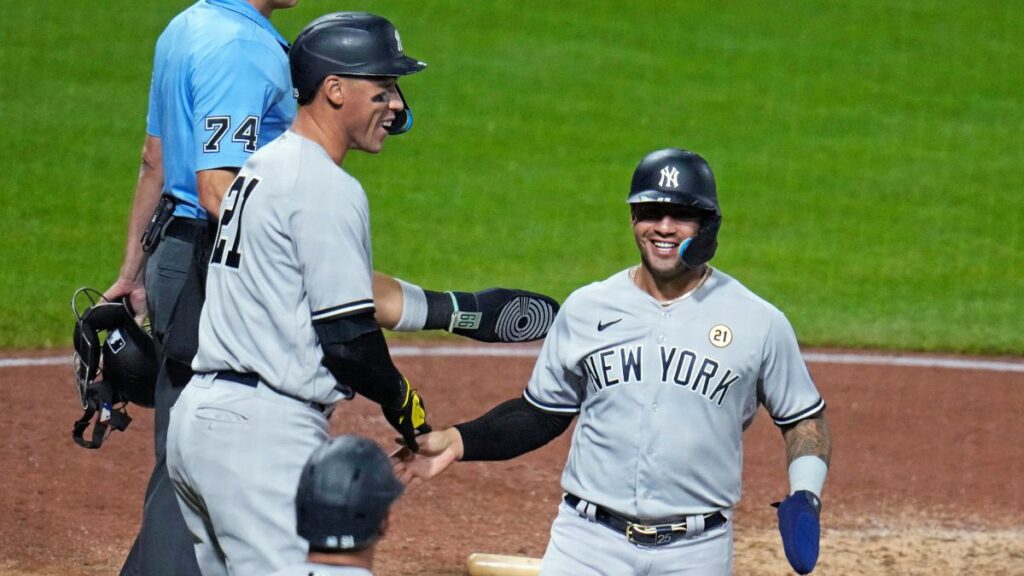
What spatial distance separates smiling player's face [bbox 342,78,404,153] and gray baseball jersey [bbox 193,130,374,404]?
0.13 meters

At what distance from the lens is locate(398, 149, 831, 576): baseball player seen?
4.05 meters

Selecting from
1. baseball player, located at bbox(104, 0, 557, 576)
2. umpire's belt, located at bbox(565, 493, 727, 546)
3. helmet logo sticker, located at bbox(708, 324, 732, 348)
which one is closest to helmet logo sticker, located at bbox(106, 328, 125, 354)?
baseball player, located at bbox(104, 0, 557, 576)

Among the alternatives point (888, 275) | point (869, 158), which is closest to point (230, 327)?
point (888, 275)

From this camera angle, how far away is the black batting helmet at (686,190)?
13.5 ft

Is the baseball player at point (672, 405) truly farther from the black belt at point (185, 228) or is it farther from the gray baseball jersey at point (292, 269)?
the black belt at point (185, 228)

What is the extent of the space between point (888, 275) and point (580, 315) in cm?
715

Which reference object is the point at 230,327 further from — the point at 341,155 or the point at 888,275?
the point at 888,275

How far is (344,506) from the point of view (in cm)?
286

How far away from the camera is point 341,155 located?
395cm

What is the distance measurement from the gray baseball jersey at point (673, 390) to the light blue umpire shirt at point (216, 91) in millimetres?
1154

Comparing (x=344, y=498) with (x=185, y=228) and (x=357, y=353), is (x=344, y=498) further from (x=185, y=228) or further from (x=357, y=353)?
(x=185, y=228)

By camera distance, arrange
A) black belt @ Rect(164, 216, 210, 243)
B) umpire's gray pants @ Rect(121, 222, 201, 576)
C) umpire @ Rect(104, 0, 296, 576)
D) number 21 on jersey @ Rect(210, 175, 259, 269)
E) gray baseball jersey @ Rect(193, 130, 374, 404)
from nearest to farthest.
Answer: gray baseball jersey @ Rect(193, 130, 374, 404)
number 21 on jersey @ Rect(210, 175, 259, 269)
umpire's gray pants @ Rect(121, 222, 201, 576)
umpire @ Rect(104, 0, 296, 576)
black belt @ Rect(164, 216, 210, 243)

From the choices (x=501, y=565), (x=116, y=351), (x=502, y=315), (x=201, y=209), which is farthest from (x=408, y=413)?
(x=501, y=565)

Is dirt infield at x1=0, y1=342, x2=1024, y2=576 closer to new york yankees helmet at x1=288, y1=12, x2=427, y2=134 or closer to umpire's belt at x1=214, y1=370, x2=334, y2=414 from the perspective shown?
umpire's belt at x1=214, y1=370, x2=334, y2=414
